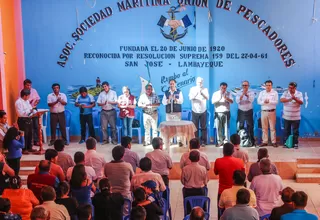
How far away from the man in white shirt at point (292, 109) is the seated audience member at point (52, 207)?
6.49 meters

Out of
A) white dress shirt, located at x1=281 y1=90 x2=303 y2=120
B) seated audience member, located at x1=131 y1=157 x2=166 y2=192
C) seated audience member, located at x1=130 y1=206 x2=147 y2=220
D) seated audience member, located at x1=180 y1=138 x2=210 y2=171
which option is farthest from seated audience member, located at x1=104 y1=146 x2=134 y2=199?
white dress shirt, located at x1=281 y1=90 x2=303 y2=120

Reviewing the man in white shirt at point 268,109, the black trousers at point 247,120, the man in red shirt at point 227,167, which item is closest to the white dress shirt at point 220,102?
the black trousers at point 247,120

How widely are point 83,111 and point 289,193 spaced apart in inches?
264

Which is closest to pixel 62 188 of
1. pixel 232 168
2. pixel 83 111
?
pixel 232 168

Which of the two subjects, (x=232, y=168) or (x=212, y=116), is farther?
(x=212, y=116)

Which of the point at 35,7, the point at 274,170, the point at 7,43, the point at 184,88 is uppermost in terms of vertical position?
the point at 35,7

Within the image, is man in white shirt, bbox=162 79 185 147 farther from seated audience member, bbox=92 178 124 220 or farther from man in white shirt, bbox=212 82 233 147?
seated audience member, bbox=92 178 124 220

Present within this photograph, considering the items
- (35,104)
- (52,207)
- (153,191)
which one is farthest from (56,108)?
(52,207)

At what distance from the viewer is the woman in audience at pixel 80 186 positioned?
565 cm

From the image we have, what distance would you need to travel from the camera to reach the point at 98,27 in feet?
37.9

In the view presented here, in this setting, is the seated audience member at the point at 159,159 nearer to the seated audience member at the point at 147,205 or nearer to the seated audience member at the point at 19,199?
the seated audience member at the point at 147,205

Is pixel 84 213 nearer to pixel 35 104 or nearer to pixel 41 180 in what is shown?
pixel 41 180

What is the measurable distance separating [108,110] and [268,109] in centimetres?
346

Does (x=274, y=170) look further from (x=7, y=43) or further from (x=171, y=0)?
(x=7, y=43)
